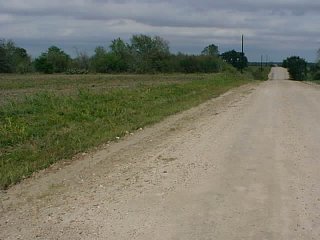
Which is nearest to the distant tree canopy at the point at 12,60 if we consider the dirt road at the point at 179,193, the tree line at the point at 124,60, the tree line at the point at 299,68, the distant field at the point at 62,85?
the tree line at the point at 124,60

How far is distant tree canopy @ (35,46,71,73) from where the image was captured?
80.1 metres

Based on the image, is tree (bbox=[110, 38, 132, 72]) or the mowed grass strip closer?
the mowed grass strip

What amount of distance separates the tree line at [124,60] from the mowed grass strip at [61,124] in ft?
187

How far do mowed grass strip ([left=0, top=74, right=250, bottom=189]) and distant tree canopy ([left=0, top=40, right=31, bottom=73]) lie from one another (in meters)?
60.2

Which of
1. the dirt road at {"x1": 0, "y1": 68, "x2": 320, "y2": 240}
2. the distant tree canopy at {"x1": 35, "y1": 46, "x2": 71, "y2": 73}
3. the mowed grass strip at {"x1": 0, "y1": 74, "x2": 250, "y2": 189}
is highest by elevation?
the distant tree canopy at {"x1": 35, "y1": 46, "x2": 71, "y2": 73}

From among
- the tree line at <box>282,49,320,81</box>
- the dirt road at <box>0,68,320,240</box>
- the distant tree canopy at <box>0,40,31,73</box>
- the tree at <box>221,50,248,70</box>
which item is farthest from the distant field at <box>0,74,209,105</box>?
the tree line at <box>282,49,320,81</box>

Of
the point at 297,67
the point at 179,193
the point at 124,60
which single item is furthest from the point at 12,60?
the point at 179,193

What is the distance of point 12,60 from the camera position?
7506cm

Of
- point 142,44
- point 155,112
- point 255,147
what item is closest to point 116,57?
point 142,44

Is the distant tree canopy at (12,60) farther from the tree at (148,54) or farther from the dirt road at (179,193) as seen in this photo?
the dirt road at (179,193)

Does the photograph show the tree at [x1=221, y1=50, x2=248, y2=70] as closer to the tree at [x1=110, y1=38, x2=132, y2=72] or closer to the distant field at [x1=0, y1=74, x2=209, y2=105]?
the tree at [x1=110, y1=38, x2=132, y2=72]

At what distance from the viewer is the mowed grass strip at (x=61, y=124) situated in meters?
8.00

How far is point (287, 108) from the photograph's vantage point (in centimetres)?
1562

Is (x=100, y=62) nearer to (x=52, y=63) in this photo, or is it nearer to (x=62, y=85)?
(x=52, y=63)
